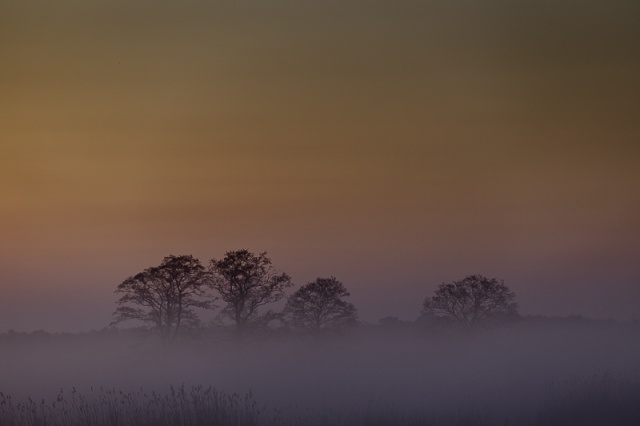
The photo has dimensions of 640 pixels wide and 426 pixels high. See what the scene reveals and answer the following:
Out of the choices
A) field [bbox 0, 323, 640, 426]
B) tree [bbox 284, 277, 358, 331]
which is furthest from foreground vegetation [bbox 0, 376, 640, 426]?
tree [bbox 284, 277, 358, 331]

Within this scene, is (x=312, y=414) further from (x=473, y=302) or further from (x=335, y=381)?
(x=473, y=302)

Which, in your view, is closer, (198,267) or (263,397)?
(263,397)

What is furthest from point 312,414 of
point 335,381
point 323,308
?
point 323,308

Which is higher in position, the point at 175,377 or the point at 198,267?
the point at 198,267

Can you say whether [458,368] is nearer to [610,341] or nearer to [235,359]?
[235,359]

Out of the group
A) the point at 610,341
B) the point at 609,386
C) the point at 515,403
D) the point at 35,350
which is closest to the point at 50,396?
the point at 515,403

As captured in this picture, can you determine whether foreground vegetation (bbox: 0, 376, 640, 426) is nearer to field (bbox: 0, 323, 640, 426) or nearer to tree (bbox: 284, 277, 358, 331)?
field (bbox: 0, 323, 640, 426)

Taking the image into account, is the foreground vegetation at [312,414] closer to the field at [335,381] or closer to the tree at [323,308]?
the field at [335,381]

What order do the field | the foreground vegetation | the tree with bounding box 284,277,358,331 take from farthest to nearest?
the tree with bounding box 284,277,358,331 → the field → the foreground vegetation

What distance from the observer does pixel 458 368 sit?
41625mm

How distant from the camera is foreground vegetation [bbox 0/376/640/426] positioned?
83.0 feet

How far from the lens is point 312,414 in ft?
90.5

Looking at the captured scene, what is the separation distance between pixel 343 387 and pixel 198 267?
15704 millimetres

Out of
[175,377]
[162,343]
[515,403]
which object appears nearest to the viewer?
[515,403]
